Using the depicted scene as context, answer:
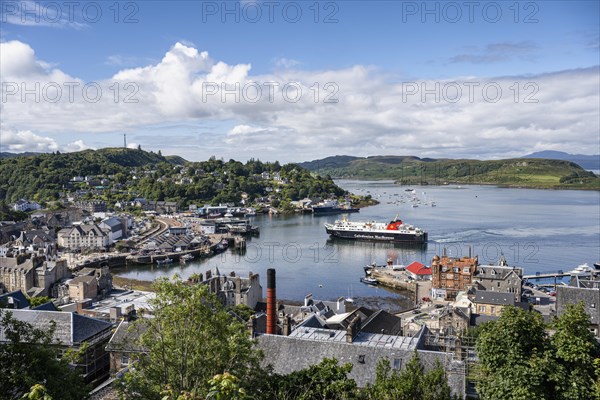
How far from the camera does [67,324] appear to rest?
15938 millimetres

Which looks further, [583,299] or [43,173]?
[43,173]

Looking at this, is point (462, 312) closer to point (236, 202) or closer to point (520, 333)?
point (520, 333)

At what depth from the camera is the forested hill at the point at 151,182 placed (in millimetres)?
98875

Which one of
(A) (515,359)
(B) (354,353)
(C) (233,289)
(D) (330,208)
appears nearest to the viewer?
(A) (515,359)

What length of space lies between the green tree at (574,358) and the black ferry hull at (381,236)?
4898 cm

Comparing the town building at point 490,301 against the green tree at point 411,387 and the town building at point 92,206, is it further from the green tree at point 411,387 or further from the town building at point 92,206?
the town building at point 92,206

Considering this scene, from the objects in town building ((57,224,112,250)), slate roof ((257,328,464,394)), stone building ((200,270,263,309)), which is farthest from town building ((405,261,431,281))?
town building ((57,224,112,250))

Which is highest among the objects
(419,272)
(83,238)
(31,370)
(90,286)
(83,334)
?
(31,370)

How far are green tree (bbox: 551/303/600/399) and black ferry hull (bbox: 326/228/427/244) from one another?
49.0 m

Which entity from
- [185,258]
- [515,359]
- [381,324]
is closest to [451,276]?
[381,324]

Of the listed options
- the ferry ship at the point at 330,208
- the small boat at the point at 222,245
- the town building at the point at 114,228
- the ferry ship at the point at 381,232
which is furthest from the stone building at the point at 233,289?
the ferry ship at the point at 330,208

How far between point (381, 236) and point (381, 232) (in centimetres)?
56

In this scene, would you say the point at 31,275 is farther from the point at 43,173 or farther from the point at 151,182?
the point at 43,173

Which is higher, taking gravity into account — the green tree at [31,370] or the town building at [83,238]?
the green tree at [31,370]
